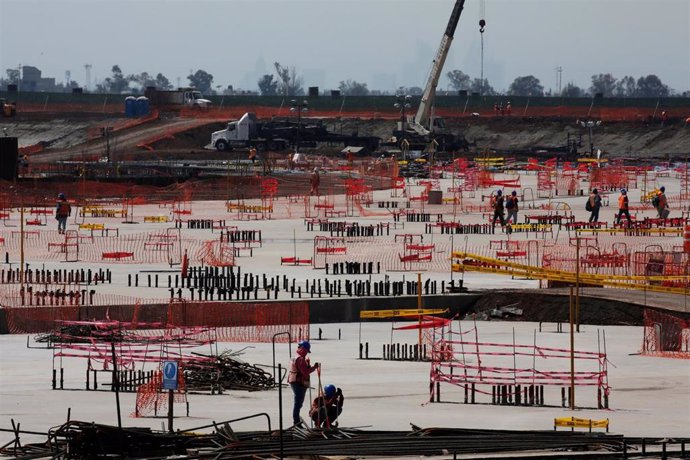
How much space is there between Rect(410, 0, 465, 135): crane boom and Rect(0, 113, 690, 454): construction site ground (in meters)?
41.6

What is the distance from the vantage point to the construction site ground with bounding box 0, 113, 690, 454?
76.9 ft

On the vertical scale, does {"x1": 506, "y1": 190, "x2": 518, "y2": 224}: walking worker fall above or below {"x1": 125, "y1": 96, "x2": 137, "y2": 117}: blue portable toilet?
below

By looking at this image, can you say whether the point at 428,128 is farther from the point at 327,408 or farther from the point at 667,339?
the point at 327,408

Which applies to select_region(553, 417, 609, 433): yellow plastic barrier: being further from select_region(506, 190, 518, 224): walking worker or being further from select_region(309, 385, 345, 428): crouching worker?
select_region(506, 190, 518, 224): walking worker

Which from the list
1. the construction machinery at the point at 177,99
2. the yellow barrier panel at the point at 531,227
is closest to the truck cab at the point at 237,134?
the construction machinery at the point at 177,99

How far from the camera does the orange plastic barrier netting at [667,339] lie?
3052cm

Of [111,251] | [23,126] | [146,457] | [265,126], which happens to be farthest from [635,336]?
[23,126]

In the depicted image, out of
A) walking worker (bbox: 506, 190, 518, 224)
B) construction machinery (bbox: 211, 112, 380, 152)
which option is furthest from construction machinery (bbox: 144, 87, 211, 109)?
walking worker (bbox: 506, 190, 518, 224)

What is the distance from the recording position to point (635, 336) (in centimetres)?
3306

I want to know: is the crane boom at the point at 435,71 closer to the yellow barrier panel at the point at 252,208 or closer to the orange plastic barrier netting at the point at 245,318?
the yellow barrier panel at the point at 252,208

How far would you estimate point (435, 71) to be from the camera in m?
108

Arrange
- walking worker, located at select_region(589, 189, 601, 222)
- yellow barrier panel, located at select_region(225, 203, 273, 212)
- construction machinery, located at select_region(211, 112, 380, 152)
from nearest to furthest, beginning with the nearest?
walking worker, located at select_region(589, 189, 601, 222), yellow barrier panel, located at select_region(225, 203, 273, 212), construction machinery, located at select_region(211, 112, 380, 152)

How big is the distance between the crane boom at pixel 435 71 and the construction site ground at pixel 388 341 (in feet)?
137

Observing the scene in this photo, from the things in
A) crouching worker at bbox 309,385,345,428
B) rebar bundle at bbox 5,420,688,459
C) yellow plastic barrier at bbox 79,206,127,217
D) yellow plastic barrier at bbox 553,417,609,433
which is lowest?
yellow plastic barrier at bbox 79,206,127,217
